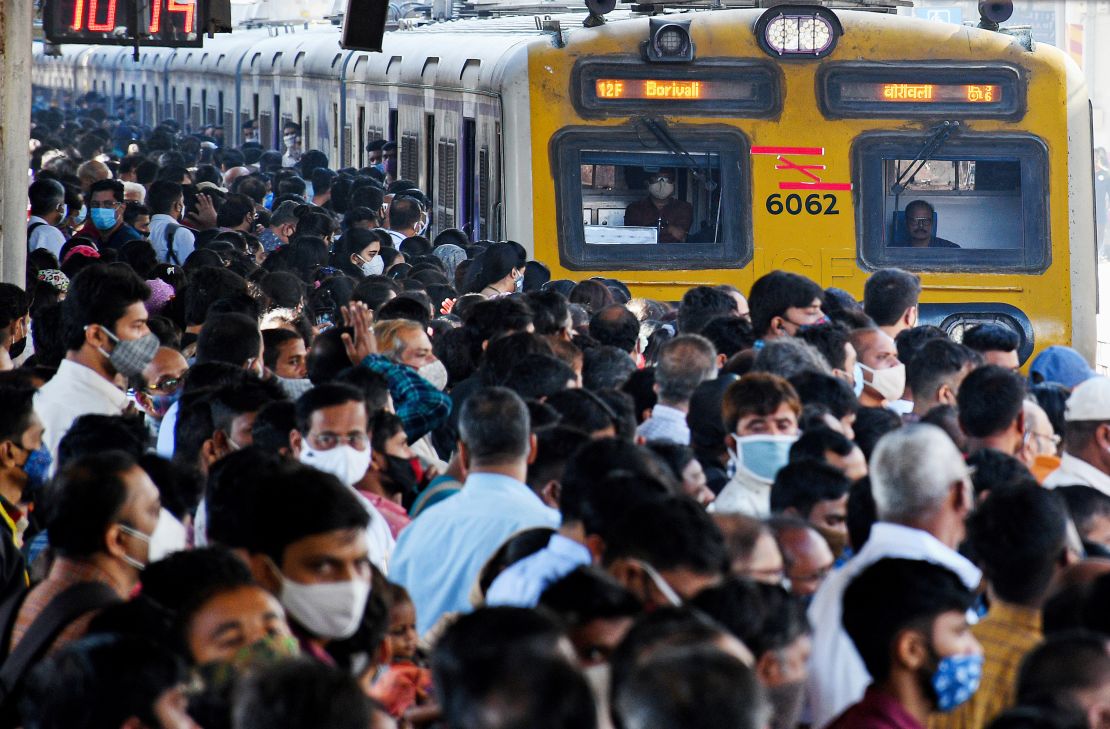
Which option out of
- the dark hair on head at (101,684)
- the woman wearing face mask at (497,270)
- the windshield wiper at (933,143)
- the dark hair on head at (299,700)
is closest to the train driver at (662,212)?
the windshield wiper at (933,143)

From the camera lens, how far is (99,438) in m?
4.75

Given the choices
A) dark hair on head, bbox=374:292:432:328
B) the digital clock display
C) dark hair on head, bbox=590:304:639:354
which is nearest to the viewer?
dark hair on head, bbox=374:292:432:328

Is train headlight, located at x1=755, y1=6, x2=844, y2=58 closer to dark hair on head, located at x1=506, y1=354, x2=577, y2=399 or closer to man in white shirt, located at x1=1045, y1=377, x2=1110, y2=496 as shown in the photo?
dark hair on head, located at x1=506, y1=354, x2=577, y2=399

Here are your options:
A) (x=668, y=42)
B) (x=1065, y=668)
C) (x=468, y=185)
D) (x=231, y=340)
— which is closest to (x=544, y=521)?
(x=1065, y=668)

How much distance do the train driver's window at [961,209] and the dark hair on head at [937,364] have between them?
12.7 feet

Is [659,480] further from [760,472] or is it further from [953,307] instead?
[953,307]

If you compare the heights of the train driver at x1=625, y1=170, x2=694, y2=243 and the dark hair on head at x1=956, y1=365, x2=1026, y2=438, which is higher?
the train driver at x1=625, y1=170, x2=694, y2=243

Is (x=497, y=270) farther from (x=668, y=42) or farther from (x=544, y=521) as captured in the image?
(x=544, y=521)

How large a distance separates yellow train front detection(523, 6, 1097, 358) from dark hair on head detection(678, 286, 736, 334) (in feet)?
7.64

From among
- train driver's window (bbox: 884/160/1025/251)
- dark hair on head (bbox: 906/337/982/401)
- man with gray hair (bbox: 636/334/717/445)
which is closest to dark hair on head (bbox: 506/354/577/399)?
man with gray hair (bbox: 636/334/717/445)

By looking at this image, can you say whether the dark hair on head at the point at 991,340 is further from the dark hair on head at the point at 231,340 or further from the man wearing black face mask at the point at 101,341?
the man wearing black face mask at the point at 101,341

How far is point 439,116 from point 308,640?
918 centimetres

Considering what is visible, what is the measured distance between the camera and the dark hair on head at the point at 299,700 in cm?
249

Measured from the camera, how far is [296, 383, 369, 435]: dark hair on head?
5020 mm
